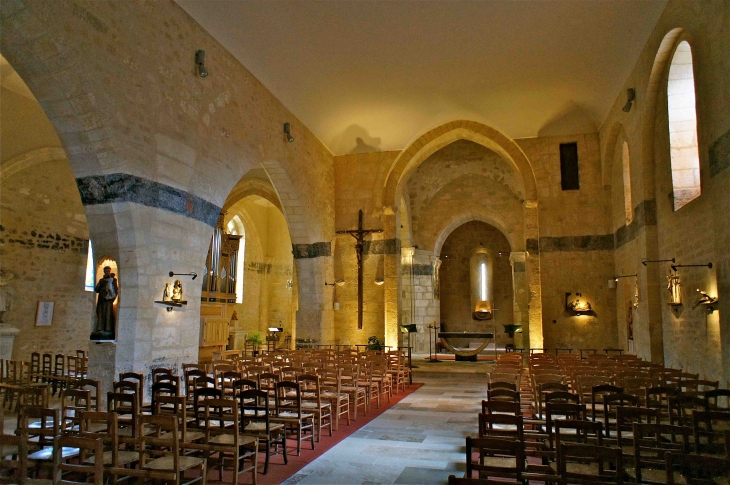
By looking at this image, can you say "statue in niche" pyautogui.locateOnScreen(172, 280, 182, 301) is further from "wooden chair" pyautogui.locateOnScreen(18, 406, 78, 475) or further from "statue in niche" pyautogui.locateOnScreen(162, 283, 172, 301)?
"wooden chair" pyautogui.locateOnScreen(18, 406, 78, 475)

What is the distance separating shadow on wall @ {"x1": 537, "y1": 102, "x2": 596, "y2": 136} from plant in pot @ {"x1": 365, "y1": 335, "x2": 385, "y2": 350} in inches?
303

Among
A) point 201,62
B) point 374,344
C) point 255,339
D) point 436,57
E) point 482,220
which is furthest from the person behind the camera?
point 255,339

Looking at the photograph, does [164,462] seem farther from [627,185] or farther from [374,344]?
[627,185]

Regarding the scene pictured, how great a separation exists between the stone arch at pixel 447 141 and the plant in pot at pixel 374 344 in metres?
4.03

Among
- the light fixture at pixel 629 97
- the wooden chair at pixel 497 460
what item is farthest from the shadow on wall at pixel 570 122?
the wooden chair at pixel 497 460

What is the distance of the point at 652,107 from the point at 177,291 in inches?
374

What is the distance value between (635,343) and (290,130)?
32.3ft

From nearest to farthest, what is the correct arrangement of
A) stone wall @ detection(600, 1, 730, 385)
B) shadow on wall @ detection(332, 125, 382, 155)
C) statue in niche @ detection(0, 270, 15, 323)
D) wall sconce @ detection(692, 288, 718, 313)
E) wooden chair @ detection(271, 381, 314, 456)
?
1. wooden chair @ detection(271, 381, 314, 456)
2. stone wall @ detection(600, 1, 730, 385)
3. wall sconce @ detection(692, 288, 718, 313)
4. statue in niche @ detection(0, 270, 15, 323)
5. shadow on wall @ detection(332, 125, 382, 155)

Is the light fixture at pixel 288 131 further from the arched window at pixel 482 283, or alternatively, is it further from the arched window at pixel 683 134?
the arched window at pixel 482 283

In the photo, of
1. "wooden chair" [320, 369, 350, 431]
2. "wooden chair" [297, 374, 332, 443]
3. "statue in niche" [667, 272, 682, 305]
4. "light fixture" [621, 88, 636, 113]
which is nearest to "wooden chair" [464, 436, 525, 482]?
"wooden chair" [297, 374, 332, 443]

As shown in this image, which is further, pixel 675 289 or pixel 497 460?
pixel 675 289

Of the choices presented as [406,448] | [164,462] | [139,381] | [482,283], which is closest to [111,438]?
[164,462]

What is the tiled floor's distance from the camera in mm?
4906

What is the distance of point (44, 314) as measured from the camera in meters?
12.5
